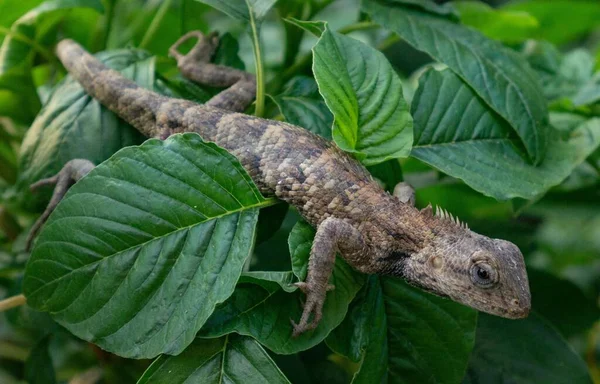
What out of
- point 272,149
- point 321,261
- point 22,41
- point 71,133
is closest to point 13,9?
point 22,41

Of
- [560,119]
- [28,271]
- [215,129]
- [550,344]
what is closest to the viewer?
[28,271]

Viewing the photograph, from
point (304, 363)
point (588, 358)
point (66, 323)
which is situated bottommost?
point (588, 358)

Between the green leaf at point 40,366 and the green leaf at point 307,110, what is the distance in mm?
1216

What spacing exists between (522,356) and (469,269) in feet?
2.02

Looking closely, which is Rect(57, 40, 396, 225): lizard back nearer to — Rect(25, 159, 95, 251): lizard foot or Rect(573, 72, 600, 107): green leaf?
Rect(25, 159, 95, 251): lizard foot

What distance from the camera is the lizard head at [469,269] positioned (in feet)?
5.68

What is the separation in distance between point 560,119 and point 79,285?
1883mm

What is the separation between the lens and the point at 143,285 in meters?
1.53

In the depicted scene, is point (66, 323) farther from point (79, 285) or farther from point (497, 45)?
point (497, 45)

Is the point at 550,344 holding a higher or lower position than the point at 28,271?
lower

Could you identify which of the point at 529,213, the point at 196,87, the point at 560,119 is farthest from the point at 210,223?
the point at 529,213

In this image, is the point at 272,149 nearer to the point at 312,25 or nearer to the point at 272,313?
the point at 312,25

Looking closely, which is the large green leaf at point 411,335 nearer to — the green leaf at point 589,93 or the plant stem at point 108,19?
the green leaf at point 589,93

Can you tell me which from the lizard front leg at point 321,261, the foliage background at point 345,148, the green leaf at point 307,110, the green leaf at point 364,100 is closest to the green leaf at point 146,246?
the foliage background at point 345,148
